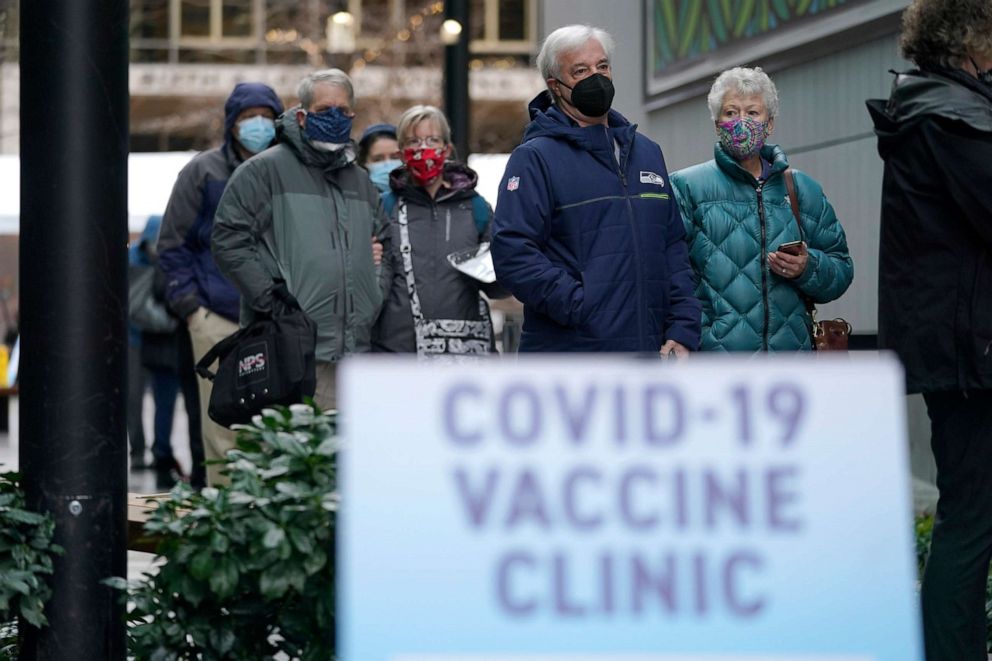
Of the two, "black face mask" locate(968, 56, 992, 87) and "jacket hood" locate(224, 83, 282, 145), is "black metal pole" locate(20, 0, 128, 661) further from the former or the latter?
"jacket hood" locate(224, 83, 282, 145)

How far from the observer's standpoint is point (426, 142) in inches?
277

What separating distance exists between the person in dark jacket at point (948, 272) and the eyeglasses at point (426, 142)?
8.14 feet

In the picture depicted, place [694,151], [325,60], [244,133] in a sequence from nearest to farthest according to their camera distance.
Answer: [244,133]
[694,151]
[325,60]

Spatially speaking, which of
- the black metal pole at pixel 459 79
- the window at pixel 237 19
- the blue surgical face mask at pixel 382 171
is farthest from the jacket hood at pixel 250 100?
the window at pixel 237 19

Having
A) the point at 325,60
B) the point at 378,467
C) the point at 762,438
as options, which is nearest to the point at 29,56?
the point at 378,467

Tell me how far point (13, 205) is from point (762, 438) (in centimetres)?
1284

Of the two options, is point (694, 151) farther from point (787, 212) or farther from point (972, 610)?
point (972, 610)

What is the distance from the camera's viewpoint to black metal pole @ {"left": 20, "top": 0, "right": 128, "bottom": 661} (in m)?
4.72

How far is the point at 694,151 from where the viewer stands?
9.70 m

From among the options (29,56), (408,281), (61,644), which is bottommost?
(61,644)

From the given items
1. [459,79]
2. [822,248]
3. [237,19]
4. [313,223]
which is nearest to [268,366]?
[313,223]

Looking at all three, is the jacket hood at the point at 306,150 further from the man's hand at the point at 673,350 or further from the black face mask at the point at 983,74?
the black face mask at the point at 983,74

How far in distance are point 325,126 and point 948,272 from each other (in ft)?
8.45

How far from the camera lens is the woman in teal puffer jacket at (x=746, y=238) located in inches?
225
